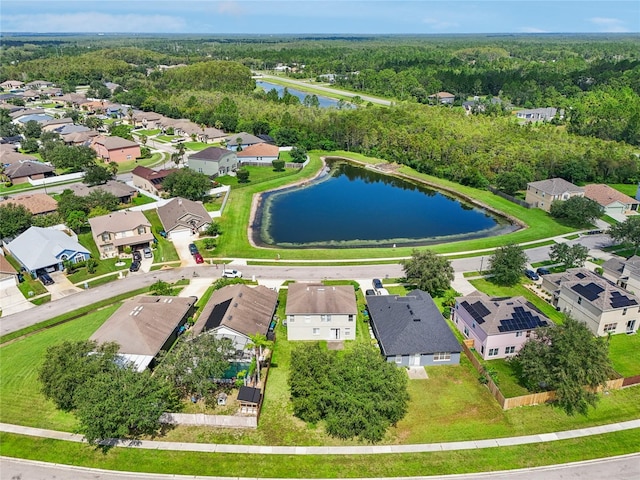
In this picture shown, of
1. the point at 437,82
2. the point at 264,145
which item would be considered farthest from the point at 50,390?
the point at 437,82

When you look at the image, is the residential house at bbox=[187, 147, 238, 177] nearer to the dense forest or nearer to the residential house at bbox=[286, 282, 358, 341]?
the dense forest

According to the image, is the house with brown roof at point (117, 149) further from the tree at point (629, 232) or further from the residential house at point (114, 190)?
the tree at point (629, 232)

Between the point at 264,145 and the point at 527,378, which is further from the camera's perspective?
the point at 264,145

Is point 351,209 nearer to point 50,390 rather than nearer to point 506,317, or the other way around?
point 506,317

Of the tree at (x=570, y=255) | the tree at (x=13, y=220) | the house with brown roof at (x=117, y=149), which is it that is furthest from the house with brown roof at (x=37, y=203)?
the tree at (x=570, y=255)

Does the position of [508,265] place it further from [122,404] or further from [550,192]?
[122,404]

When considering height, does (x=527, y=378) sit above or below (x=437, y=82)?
below

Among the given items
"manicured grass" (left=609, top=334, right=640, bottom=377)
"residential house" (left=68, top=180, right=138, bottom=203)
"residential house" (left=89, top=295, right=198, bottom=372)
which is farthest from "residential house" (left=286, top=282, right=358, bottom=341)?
"residential house" (left=68, top=180, right=138, bottom=203)
